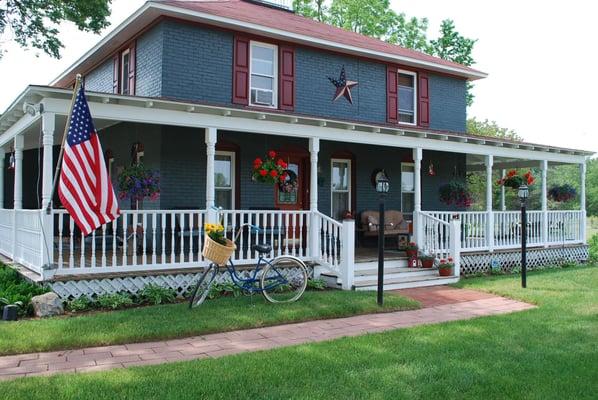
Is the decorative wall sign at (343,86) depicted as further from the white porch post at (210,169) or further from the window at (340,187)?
the white porch post at (210,169)

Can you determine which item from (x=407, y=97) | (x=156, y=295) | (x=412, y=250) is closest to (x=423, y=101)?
(x=407, y=97)

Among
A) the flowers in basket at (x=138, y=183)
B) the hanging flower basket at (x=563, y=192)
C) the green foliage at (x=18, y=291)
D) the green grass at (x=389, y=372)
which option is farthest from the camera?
the hanging flower basket at (x=563, y=192)

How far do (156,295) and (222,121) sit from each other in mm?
3194

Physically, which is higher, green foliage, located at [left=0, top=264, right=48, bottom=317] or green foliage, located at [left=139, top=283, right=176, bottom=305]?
green foliage, located at [left=0, top=264, right=48, bottom=317]

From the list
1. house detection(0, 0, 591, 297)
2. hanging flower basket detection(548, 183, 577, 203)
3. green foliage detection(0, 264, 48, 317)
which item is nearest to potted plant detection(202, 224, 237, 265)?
house detection(0, 0, 591, 297)

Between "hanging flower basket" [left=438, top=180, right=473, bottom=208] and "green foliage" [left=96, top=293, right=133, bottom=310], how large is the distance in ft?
31.4

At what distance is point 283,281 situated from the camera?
845 centimetres

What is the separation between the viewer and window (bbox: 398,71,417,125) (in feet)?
49.6

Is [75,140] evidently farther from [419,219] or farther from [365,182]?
[365,182]

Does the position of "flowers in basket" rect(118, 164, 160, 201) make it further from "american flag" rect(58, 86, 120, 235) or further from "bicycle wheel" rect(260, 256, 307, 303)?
"bicycle wheel" rect(260, 256, 307, 303)

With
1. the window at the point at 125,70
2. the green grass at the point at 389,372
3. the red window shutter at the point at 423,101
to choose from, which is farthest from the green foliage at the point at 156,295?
the red window shutter at the point at 423,101

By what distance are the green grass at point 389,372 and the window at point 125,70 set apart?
30.5 feet

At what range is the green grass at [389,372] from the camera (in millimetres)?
4480

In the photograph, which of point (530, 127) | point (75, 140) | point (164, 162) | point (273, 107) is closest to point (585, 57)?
point (530, 127)
